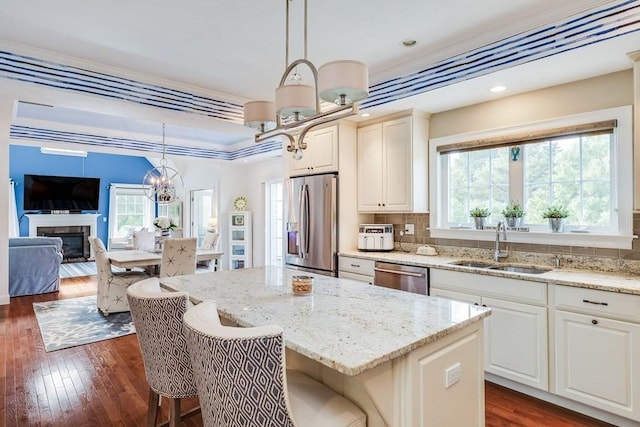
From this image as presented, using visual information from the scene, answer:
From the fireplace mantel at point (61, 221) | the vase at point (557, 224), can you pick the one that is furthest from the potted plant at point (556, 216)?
the fireplace mantel at point (61, 221)

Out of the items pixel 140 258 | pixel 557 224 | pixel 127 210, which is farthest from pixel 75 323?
pixel 127 210

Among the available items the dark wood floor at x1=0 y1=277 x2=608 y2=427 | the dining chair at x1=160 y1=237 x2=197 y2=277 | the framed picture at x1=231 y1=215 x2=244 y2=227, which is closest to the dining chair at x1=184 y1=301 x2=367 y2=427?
the dark wood floor at x1=0 y1=277 x2=608 y2=427

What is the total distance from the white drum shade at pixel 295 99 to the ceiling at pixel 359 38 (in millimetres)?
723

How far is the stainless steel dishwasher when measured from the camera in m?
3.17

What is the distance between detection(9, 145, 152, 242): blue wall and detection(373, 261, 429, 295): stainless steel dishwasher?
29.8ft

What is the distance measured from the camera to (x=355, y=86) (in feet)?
5.49

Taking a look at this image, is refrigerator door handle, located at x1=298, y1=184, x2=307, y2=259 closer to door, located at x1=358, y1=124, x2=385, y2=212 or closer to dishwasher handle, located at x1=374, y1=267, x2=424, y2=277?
door, located at x1=358, y1=124, x2=385, y2=212

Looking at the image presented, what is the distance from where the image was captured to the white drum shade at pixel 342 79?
165 cm

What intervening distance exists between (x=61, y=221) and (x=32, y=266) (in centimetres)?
408

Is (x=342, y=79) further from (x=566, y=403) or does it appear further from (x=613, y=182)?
(x=566, y=403)

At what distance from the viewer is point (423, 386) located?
1.32m

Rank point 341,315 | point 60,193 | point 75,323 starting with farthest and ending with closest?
1. point 60,193
2. point 75,323
3. point 341,315

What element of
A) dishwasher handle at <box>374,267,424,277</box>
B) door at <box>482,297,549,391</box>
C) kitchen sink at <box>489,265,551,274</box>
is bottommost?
door at <box>482,297,549,391</box>

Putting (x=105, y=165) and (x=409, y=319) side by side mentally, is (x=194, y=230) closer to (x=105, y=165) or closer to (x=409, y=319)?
(x=105, y=165)
